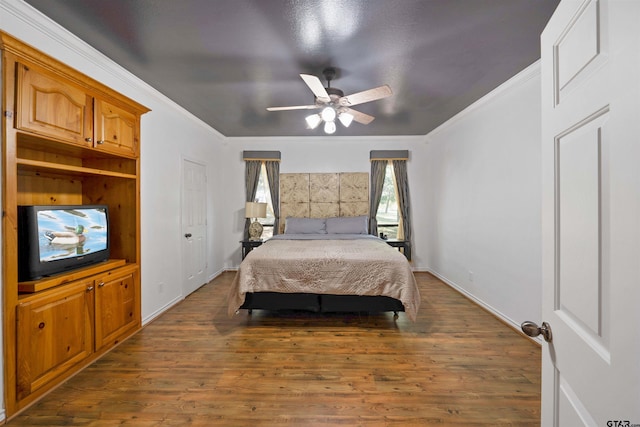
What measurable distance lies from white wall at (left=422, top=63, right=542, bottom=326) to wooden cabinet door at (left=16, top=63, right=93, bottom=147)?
381 cm

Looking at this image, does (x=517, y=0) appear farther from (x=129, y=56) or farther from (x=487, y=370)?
(x=129, y=56)

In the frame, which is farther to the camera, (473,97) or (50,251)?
(473,97)

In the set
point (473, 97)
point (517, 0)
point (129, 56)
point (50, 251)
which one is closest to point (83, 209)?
point (50, 251)

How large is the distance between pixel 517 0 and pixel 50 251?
350cm

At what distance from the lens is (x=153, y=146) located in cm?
316

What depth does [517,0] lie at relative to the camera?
1.75 meters

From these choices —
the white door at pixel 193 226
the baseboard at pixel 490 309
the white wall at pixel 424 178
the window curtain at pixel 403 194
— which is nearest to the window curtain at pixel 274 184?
the white wall at pixel 424 178

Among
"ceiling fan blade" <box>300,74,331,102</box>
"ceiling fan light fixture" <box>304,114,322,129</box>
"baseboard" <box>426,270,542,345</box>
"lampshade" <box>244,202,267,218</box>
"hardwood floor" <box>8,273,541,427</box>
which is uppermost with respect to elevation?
"ceiling fan blade" <box>300,74,331,102</box>

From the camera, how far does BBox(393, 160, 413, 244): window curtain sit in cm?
523

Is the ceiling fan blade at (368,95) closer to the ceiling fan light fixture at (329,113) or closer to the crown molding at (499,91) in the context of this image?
the ceiling fan light fixture at (329,113)

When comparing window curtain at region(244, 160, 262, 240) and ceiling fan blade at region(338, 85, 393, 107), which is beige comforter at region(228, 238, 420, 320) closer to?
ceiling fan blade at region(338, 85, 393, 107)

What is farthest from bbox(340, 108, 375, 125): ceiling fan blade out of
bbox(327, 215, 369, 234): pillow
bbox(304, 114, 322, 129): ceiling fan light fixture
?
bbox(327, 215, 369, 234): pillow

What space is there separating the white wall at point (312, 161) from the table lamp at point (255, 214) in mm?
438

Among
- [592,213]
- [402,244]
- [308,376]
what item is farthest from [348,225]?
[592,213]
